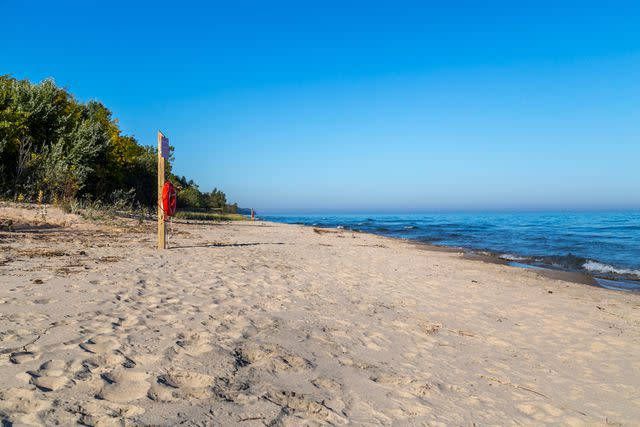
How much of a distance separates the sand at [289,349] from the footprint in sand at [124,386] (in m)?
0.01

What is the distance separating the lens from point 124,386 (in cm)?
269

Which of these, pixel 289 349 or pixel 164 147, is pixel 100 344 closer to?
pixel 289 349

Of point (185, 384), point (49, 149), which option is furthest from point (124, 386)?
point (49, 149)

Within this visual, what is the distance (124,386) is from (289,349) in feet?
Result: 4.91

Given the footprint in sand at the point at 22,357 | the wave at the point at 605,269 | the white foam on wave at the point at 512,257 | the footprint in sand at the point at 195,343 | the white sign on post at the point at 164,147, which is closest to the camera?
the footprint in sand at the point at 22,357

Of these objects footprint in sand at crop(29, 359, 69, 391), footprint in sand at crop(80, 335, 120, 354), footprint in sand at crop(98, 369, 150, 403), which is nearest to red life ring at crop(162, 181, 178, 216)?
footprint in sand at crop(80, 335, 120, 354)

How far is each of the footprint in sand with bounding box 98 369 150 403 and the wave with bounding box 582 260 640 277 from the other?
13.9 m

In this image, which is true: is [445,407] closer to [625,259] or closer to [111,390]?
[111,390]

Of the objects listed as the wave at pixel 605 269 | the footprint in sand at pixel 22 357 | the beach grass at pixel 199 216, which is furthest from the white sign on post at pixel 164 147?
the beach grass at pixel 199 216

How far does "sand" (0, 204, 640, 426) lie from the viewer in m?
2.63

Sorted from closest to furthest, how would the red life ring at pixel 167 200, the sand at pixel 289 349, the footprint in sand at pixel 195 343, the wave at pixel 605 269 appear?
the sand at pixel 289 349 < the footprint in sand at pixel 195 343 < the red life ring at pixel 167 200 < the wave at pixel 605 269

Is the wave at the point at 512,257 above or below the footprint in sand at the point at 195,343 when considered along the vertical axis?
below

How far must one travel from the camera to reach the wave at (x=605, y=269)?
12133 millimetres

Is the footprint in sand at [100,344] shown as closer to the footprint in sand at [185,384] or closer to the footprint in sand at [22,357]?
the footprint in sand at [22,357]
